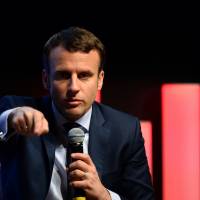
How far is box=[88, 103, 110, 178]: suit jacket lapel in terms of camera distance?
1210 mm

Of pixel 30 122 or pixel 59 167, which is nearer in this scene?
pixel 30 122

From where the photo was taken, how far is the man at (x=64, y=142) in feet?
3.78

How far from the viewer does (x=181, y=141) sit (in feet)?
5.69

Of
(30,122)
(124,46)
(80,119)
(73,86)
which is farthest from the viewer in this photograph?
(124,46)

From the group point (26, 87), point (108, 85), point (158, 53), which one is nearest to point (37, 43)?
point (26, 87)

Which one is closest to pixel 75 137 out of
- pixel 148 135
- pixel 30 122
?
pixel 30 122

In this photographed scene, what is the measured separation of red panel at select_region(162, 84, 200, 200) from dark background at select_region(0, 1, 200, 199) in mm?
28

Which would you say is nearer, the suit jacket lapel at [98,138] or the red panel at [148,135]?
the suit jacket lapel at [98,138]

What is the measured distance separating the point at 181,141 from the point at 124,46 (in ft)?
1.40

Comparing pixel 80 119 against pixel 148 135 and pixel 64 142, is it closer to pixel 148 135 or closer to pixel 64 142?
pixel 64 142

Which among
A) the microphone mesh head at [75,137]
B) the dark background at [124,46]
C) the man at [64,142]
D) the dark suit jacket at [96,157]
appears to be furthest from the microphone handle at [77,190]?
the dark background at [124,46]

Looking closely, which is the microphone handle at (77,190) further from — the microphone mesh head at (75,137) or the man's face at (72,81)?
the man's face at (72,81)

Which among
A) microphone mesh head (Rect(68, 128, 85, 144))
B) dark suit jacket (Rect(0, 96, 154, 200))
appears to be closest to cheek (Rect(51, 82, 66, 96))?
dark suit jacket (Rect(0, 96, 154, 200))

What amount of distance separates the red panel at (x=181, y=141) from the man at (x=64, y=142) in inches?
17.9
